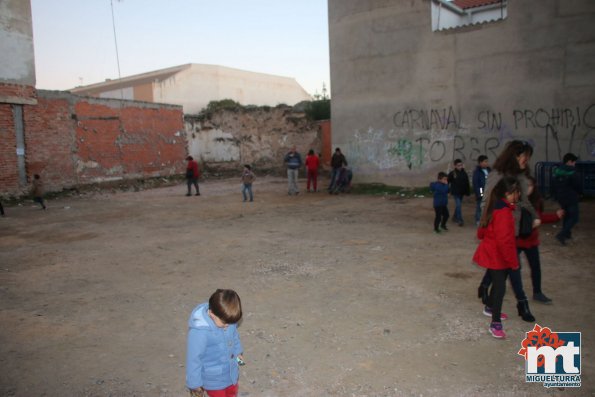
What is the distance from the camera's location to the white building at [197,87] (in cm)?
3881

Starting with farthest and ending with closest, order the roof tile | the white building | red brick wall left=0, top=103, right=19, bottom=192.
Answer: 1. the white building
2. the roof tile
3. red brick wall left=0, top=103, right=19, bottom=192

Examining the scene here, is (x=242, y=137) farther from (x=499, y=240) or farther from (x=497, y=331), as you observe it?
(x=497, y=331)

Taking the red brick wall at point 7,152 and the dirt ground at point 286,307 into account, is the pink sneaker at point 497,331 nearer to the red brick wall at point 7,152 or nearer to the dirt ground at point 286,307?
the dirt ground at point 286,307

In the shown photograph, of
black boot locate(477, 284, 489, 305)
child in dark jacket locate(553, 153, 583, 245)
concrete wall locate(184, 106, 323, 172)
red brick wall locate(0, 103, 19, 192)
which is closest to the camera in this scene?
black boot locate(477, 284, 489, 305)

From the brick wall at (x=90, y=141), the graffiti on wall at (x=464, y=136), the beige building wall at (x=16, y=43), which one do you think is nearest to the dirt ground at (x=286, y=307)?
the graffiti on wall at (x=464, y=136)

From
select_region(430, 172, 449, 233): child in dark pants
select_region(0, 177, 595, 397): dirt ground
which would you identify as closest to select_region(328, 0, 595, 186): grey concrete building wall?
select_region(0, 177, 595, 397): dirt ground

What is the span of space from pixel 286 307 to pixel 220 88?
131 ft

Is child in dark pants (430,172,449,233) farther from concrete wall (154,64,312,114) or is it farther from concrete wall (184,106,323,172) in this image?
concrete wall (154,64,312,114)

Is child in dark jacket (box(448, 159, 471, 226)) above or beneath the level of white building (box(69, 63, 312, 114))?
beneath

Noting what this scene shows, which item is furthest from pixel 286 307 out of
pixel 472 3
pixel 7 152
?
pixel 472 3

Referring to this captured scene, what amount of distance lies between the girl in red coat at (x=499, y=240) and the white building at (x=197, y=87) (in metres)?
37.1

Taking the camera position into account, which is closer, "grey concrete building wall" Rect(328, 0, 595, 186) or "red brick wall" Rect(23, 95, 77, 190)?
"grey concrete building wall" Rect(328, 0, 595, 186)

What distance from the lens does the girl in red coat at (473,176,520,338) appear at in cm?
409

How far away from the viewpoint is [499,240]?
409 centimetres
